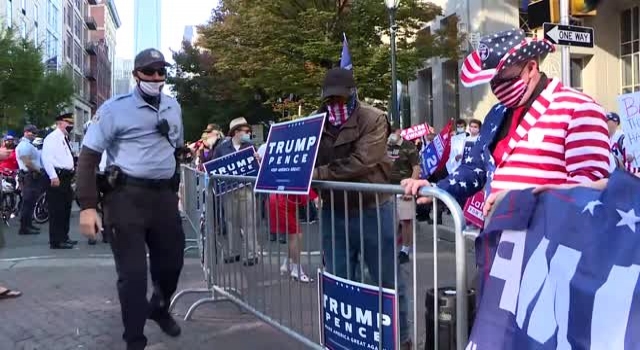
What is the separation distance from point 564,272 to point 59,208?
8.62 m

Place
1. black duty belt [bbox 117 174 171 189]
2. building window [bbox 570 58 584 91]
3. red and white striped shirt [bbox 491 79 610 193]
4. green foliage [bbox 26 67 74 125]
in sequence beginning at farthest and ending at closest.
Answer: green foliage [bbox 26 67 74 125] → building window [bbox 570 58 584 91] → black duty belt [bbox 117 174 171 189] → red and white striped shirt [bbox 491 79 610 193]

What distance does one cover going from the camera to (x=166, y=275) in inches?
196

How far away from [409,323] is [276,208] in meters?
1.53

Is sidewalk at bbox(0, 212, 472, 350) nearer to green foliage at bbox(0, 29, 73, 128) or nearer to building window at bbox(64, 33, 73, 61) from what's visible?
green foliage at bbox(0, 29, 73, 128)

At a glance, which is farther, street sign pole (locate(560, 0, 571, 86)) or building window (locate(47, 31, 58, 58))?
building window (locate(47, 31, 58, 58))

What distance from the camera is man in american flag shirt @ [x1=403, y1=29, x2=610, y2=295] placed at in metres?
2.91

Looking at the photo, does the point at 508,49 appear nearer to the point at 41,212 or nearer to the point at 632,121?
the point at 632,121

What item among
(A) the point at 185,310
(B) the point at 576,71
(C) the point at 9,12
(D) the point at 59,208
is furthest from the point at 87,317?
(C) the point at 9,12

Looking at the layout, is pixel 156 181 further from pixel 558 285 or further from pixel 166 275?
pixel 558 285

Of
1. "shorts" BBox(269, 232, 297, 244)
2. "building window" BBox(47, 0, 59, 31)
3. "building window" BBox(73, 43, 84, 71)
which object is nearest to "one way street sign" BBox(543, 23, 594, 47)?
"shorts" BBox(269, 232, 297, 244)

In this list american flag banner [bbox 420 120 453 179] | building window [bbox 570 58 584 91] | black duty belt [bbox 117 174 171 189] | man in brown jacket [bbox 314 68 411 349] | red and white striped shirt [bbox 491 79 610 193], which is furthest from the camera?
building window [bbox 570 58 584 91]

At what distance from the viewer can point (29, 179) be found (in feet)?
39.1

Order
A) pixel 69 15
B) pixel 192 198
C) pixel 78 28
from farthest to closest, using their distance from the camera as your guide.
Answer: pixel 78 28
pixel 69 15
pixel 192 198

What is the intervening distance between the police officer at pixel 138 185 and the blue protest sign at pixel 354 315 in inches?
52.7
